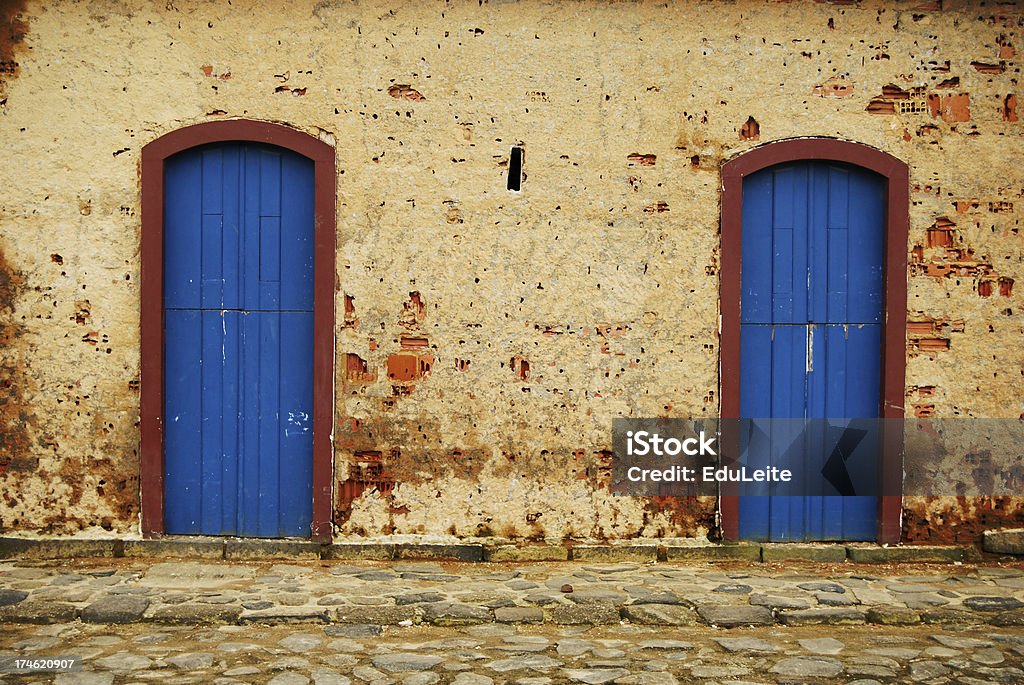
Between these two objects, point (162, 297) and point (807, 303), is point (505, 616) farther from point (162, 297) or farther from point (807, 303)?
point (162, 297)

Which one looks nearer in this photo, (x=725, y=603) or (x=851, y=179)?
(x=725, y=603)

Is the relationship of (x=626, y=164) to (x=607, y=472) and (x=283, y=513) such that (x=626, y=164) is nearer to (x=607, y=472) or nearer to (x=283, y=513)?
(x=607, y=472)

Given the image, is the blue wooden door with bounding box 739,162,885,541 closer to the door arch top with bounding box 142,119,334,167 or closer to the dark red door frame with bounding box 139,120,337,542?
the dark red door frame with bounding box 139,120,337,542

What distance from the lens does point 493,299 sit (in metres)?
7.04

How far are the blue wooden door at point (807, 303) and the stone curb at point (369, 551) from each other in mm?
473

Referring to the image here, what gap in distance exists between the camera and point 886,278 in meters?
7.12

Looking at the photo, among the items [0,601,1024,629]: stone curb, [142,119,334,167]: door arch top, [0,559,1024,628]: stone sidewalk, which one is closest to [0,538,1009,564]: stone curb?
[0,559,1024,628]: stone sidewalk

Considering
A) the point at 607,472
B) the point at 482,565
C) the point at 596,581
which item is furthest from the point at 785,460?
the point at 482,565

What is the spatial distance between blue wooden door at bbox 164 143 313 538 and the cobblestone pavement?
533mm

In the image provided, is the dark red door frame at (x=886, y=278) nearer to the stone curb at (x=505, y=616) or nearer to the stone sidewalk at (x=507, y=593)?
the stone sidewalk at (x=507, y=593)

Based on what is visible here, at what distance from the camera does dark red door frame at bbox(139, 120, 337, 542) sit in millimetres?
6941

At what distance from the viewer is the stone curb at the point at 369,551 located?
22.7ft

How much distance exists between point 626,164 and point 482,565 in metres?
2.87

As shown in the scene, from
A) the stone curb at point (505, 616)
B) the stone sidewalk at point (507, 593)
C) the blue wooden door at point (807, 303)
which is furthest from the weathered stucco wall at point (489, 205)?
the stone curb at point (505, 616)
